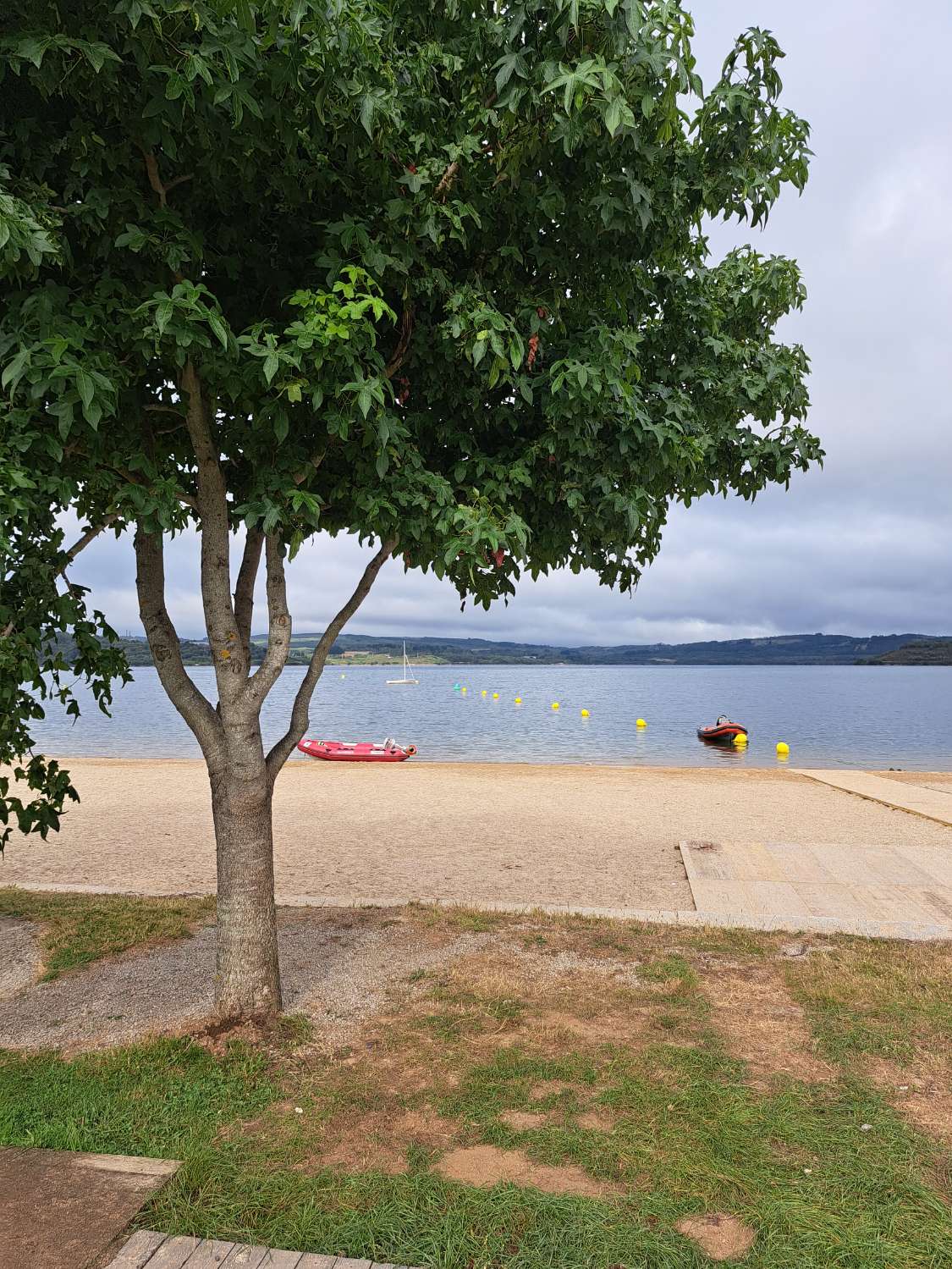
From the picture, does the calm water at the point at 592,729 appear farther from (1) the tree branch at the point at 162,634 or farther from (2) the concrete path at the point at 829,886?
(1) the tree branch at the point at 162,634

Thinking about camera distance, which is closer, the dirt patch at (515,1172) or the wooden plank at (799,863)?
the dirt patch at (515,1172)

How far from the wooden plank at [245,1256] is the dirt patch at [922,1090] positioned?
3130 millimetres

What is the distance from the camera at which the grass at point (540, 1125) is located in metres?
3.13

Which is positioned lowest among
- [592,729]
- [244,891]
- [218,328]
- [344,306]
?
[592,729]

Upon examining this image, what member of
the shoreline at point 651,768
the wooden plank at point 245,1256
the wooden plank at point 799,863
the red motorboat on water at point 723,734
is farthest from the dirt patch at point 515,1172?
the red motorboat on water at point 723,734

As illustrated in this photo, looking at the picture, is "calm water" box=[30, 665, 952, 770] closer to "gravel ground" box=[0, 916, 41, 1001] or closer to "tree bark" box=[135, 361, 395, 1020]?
"gravel ground" box=[0, 916, 41, 1001]

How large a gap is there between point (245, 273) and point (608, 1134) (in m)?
4.92

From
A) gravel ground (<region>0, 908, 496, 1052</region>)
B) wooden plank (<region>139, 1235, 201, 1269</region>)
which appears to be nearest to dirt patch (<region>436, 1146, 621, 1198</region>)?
wooden plank (<region>139, 1235, 201, 1269</region>)

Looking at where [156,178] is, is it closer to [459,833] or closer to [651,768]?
[459,833]

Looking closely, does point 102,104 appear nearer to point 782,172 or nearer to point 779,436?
point 782,172

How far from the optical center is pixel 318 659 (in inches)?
220

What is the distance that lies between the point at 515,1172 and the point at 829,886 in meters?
6.45

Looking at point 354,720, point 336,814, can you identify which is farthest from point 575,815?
point 354,720

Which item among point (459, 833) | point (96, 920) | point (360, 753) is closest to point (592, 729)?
point (360, 753)
